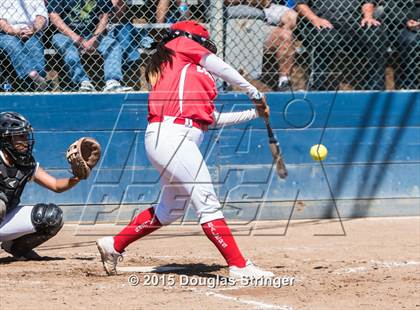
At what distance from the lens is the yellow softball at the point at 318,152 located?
847 centimetres

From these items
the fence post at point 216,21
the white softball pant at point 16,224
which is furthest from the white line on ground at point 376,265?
the fence post at point 216,21

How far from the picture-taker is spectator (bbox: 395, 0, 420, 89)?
8.89m

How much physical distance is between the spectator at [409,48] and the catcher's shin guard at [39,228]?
4.36 m

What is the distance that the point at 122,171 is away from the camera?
8375 millimetres

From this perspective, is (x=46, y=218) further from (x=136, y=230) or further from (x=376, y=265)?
(x=376, y=265)

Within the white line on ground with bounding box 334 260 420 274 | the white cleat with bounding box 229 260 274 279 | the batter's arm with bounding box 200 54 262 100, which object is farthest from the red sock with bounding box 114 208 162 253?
the white line on ground with bounding box 334 260 420 274

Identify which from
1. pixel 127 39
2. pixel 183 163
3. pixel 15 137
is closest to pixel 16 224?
pixel 15 137

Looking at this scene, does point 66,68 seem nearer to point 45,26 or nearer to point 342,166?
point 45,26

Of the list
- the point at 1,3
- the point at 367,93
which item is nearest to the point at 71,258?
the point at 1,3

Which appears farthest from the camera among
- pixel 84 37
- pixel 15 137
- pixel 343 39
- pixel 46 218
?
pixel 343 39

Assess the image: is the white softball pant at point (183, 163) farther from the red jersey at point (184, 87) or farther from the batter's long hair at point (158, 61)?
the batter's long hair at point (158, 61)

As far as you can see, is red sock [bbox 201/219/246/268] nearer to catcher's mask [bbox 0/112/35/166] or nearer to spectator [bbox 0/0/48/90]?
catcher's mask [bbox 0/112/35/166]

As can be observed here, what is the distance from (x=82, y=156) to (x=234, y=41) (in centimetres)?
300

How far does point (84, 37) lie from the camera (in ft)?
27.1
